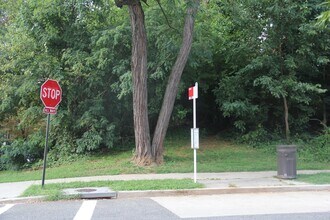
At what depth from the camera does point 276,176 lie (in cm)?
1295

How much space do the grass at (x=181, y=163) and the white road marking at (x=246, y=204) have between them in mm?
3959

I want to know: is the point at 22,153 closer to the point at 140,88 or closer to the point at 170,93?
the point at 140,88

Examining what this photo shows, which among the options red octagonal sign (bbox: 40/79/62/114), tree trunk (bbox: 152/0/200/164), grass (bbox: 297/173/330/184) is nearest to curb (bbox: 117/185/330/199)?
grass (bbox: 297/173/330/184)

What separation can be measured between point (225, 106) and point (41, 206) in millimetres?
11803

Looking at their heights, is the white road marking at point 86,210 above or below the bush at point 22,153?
below

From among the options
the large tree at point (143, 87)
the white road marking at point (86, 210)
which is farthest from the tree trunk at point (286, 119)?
the white road marking at point (86, 210)

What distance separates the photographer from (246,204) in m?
9.15

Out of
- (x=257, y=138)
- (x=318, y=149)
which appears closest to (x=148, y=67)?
(x=257, y=138)

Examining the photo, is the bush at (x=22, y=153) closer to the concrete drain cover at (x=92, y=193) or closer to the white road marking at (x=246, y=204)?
the concrete drain cover at (x=92, y=193)

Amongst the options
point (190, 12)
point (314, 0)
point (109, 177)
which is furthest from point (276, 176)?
point (314, 0)

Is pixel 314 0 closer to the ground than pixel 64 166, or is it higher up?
higher up

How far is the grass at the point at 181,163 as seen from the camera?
14312 millimetres

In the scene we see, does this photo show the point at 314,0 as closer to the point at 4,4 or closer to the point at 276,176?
the point at 276,176

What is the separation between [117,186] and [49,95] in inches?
126
